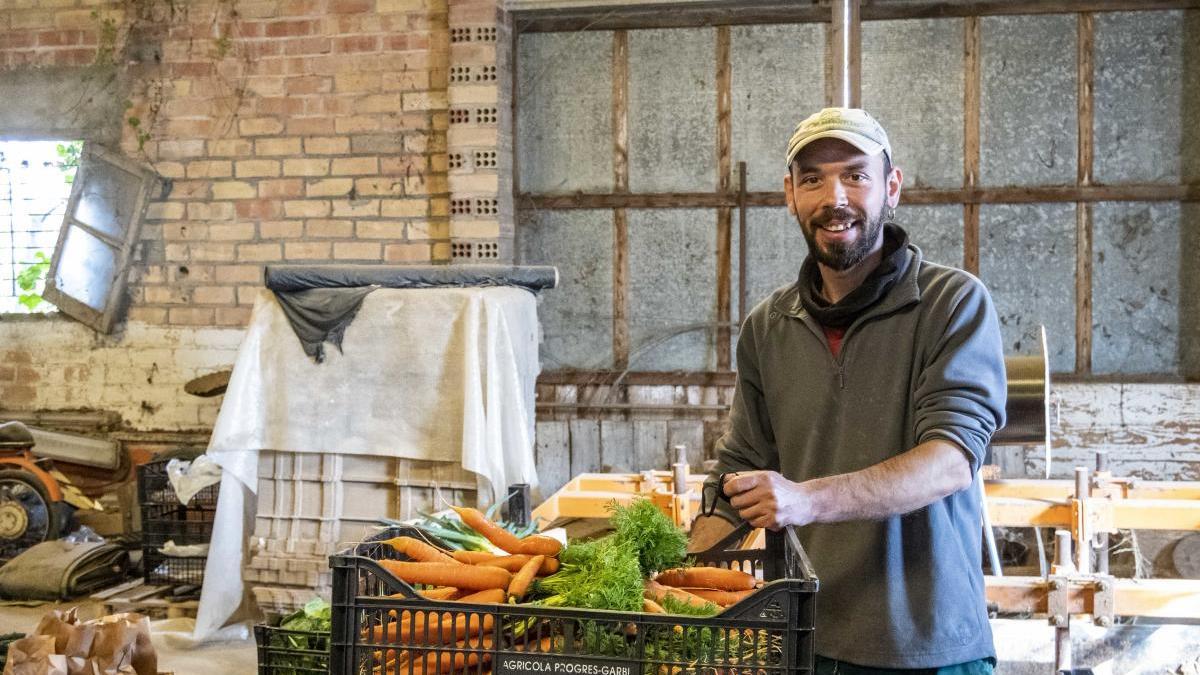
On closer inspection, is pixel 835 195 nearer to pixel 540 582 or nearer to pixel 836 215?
pixel 836 215

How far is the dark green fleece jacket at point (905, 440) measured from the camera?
95.1 inches

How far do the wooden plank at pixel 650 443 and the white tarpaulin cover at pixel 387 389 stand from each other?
1.98 metres

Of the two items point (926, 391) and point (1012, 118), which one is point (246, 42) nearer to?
point (1012, 118)

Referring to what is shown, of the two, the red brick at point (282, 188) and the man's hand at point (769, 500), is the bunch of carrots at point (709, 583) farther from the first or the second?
the red brick at point (282, 188)

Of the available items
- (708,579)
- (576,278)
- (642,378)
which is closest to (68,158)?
(576,278)

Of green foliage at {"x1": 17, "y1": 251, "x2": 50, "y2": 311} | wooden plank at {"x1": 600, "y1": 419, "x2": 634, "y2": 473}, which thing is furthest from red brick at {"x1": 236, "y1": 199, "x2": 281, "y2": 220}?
wooden plank at {"x1": 600, "y1": 419, "x2": 634, "y2": 473}

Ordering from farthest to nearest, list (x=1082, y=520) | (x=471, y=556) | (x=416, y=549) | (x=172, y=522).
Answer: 1. (x=172, y=522)
2. (x=1082, y=520)
3. (x=471, y=556)
4. (x=416, y=549)

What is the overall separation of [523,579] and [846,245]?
0.92 m

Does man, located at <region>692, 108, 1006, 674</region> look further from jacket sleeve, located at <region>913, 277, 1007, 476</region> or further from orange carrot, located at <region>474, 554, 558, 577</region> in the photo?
orange carrot, located at <region>474, 554, 558, 577</region>

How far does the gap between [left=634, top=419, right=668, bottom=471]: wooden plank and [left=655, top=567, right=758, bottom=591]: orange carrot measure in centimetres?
529

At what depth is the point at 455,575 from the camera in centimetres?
252

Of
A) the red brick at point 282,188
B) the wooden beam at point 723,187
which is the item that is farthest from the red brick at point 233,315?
the wooden beam at point 723,187

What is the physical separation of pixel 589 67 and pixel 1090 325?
11.3 ft

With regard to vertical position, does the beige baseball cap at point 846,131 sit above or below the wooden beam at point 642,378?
above
